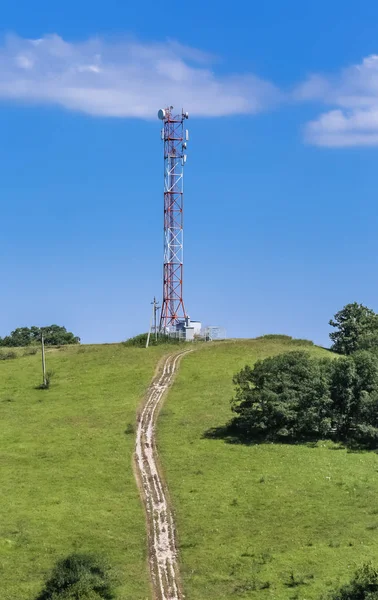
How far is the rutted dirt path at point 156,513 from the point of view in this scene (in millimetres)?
41094

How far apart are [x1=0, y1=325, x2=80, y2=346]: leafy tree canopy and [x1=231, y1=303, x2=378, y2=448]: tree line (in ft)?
235

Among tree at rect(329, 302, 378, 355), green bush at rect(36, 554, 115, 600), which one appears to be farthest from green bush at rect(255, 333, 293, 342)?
green bush at rect(36, 554, 115, 600)

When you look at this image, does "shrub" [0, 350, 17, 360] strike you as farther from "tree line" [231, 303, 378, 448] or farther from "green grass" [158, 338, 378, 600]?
"tree line" [231, 303, 378, 448]

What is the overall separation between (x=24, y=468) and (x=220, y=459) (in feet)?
48.2

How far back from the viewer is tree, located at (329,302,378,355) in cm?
10412

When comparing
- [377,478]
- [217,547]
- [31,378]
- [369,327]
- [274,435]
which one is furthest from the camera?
[369,327]

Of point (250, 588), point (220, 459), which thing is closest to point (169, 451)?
point (220, 459)

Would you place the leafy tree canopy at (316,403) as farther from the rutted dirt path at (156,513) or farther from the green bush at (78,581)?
the green bush at (78,581)

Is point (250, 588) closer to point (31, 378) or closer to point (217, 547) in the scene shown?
point (217, 547)

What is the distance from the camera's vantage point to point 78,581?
38688 millimetres

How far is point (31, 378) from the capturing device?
89625 mm

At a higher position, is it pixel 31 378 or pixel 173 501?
pixel 31 378

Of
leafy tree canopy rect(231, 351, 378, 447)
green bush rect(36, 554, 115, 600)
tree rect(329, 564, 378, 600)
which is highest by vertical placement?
leafy tree canopy rect(231, 351, 378, 447)

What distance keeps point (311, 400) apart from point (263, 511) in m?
16.9
